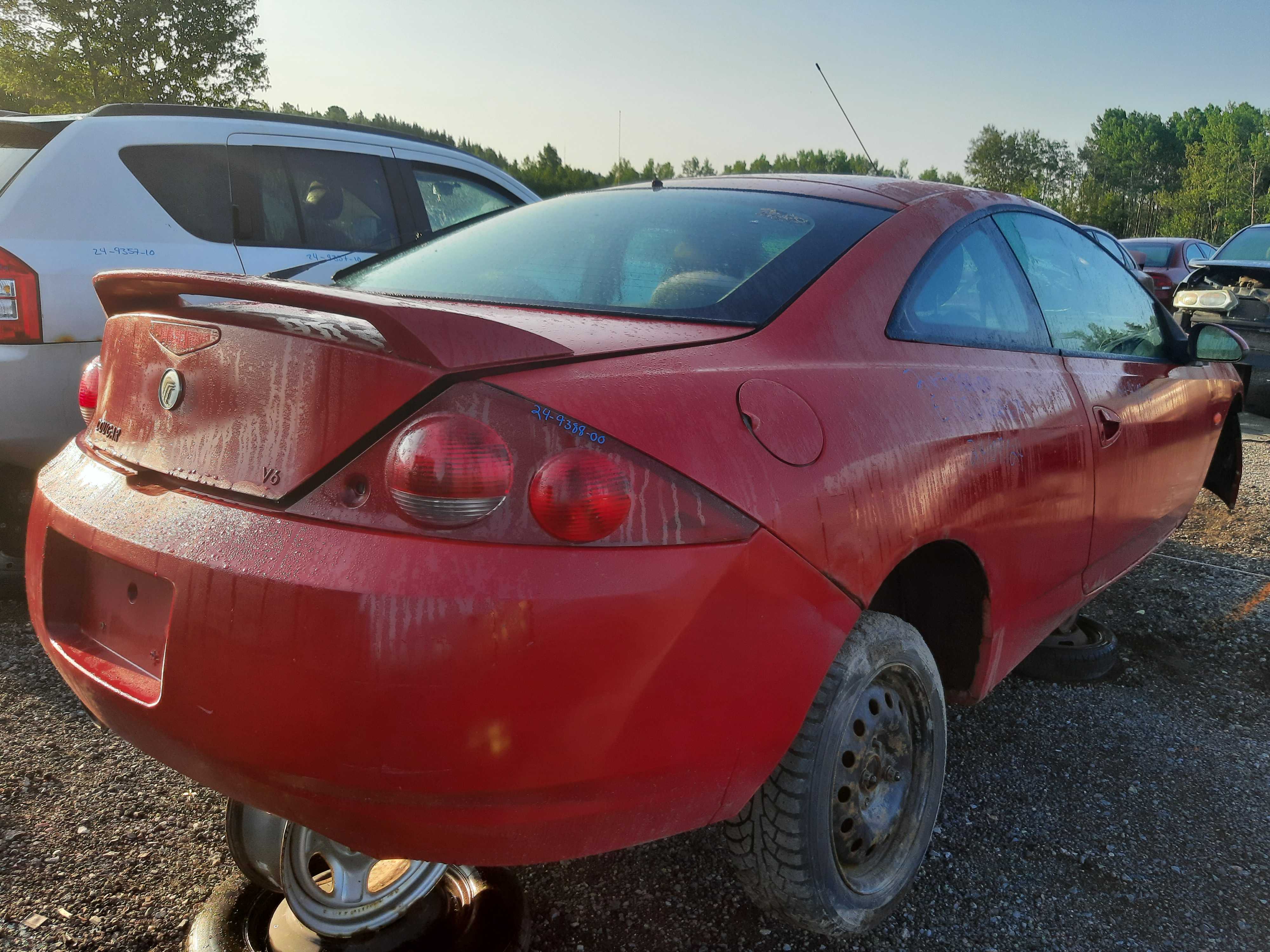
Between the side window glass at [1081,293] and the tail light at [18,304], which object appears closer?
the side window glass at [1081,293]

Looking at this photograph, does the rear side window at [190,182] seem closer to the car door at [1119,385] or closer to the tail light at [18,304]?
the tail light at [18,304]

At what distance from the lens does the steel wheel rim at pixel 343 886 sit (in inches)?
63.6

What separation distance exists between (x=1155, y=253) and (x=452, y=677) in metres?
14.9

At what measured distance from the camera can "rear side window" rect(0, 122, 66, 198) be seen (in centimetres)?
365

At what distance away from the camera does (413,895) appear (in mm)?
1760

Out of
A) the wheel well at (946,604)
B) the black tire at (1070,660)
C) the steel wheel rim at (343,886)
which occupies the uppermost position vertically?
the wheel well at (946,604)

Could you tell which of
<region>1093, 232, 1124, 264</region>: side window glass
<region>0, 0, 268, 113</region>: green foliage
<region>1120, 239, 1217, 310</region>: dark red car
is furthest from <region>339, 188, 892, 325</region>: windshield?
<region>0, 0, 268, 113</region>: green foliage

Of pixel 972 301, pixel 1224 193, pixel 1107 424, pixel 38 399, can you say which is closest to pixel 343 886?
pixel 972 301

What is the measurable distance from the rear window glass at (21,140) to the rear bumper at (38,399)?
0.92 metres

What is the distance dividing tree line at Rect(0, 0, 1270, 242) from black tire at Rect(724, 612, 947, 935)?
1510mm

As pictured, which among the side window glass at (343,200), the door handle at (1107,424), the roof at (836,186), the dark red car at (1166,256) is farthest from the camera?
the dark red car at (1166,256)

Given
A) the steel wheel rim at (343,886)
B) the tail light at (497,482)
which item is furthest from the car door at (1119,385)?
the steel wheel rim at (343,886)

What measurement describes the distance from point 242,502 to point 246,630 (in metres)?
0.21

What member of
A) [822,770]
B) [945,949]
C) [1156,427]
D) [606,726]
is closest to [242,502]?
[606,726]
